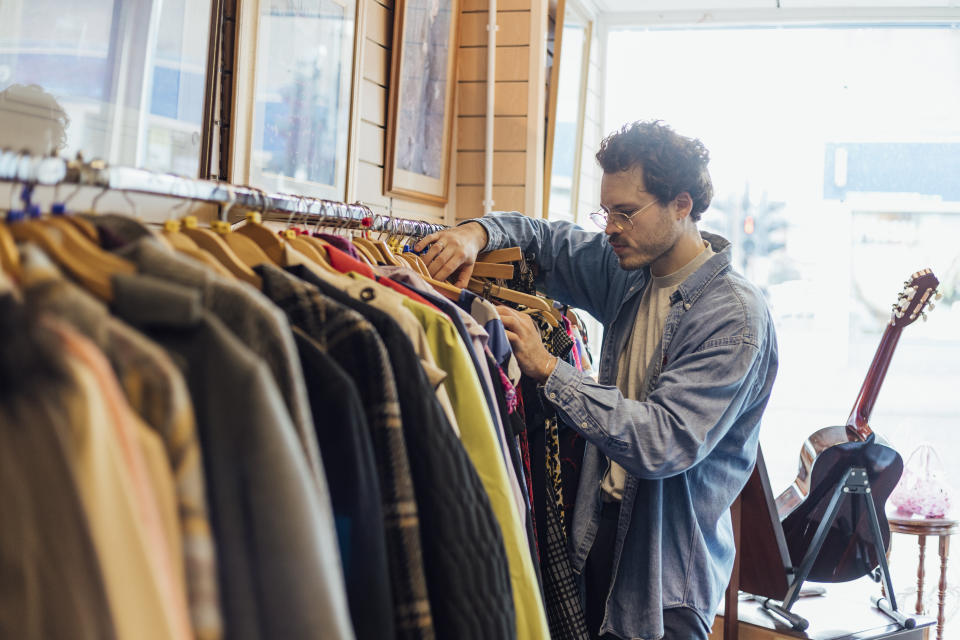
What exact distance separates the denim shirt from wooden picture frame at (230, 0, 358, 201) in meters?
0.50

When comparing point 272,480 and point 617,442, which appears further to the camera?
point 617,442

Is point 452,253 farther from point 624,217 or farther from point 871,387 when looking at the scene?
point 871,387

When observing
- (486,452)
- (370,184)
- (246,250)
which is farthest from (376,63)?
(486,452)

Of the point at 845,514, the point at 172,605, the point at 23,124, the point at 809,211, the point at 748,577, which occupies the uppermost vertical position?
the point at 809,211

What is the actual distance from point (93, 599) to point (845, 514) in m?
2.38

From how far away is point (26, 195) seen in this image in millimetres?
813

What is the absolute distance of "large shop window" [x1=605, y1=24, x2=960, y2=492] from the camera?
13.8 ft

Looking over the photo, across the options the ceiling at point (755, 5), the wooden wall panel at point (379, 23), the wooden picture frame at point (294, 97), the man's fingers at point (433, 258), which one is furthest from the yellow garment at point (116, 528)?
the ceiling at point (755, 5)

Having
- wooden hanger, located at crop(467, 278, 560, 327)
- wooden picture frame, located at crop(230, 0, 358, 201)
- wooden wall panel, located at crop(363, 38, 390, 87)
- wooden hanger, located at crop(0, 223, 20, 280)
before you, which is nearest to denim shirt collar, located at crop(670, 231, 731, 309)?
wooden hanger, located at crop(467, 278, 560, 327)

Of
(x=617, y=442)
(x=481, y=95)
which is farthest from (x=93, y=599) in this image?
(x=481, y=95)

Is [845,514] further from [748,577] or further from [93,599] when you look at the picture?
[93,599]

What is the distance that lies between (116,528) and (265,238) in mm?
597

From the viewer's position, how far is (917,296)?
259 cm

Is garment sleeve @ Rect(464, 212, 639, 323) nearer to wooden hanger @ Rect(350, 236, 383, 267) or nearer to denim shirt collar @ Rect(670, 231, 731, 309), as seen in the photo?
denim shirt collar @ Rect(670, 231, 731, 309)
